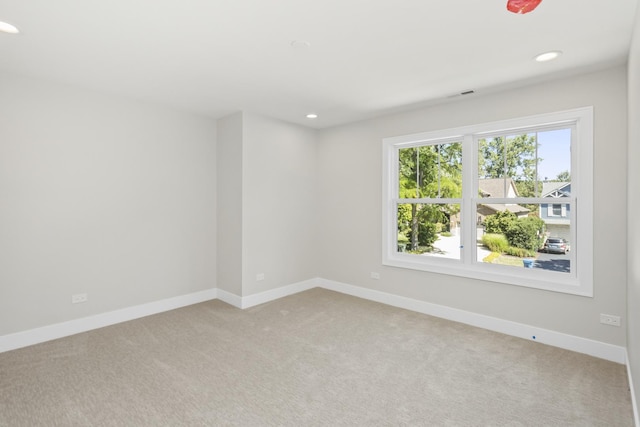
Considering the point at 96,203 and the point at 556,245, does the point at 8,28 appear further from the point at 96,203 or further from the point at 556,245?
the point at 556,245

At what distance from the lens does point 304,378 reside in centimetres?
253

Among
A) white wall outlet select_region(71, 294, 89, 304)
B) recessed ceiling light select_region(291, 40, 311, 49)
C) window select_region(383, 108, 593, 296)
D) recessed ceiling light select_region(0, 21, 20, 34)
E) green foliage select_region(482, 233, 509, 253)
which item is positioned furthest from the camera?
green foliage select_region(482, 233, 509, 253)

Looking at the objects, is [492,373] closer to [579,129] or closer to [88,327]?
[579,129]

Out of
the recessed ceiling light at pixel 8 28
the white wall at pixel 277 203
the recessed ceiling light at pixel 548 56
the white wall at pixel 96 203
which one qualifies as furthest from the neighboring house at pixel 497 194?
the recessed ceiling light at pixel 8 28

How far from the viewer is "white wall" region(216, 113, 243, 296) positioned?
13.9 feet

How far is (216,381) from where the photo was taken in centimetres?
247

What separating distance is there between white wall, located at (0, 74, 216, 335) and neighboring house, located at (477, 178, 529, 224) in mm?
3506

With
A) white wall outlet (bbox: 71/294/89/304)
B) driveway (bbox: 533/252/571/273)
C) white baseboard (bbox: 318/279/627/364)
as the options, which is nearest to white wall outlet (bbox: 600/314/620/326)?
white baseboard (bbox: 318/279/627/364)

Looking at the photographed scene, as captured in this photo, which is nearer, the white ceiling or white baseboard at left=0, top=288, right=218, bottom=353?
the white ceiling

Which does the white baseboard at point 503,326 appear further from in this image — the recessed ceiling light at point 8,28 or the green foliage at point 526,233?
the recessed ceiling light at point 8,28

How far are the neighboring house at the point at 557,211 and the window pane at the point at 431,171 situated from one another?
872 mm

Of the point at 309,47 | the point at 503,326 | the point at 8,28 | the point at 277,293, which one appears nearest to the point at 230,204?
the point at 277,293

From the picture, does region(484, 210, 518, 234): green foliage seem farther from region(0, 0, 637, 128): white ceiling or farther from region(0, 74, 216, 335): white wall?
region(0, 74, 216, 335): white wall

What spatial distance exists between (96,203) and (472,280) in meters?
4.28
